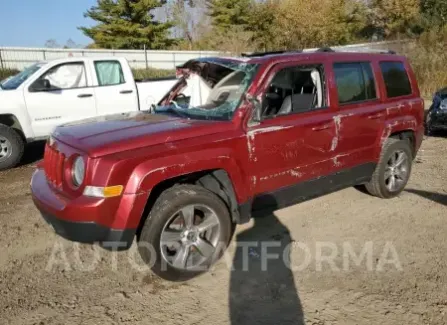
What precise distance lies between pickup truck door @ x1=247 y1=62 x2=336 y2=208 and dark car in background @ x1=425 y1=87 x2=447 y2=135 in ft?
18.3

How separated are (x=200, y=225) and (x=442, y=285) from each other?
6.58ft

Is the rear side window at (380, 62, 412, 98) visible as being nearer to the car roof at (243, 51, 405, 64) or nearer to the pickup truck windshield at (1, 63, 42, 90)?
the car roof at (243, 51, 405, 64)

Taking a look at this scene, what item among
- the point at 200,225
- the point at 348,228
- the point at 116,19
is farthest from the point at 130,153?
the point at 116,19

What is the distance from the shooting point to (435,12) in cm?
3048

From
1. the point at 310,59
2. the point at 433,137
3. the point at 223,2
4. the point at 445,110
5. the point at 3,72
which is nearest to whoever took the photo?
the point at 310,59

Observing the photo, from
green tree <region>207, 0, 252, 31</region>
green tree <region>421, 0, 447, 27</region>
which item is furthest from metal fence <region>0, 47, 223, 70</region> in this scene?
green tree <region>421, 0, 447, 27</region>

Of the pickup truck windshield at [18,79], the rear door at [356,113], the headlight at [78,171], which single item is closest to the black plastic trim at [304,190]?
the rear door at [356,113]

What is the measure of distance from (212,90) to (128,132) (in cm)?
121

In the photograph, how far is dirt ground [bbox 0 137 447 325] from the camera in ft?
9.82

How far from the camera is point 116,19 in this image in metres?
36.3

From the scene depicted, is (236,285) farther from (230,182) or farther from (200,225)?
(230,182)

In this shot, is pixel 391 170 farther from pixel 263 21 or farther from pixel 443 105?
pixel 263 21

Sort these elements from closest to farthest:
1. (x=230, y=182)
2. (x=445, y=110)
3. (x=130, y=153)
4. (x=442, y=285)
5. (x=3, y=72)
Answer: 1. (x=130, y=153)
2. (x=442, y=285)
3. (x=230, y=182)
4. (x=445, y=110)
5. (x=3, y=72)

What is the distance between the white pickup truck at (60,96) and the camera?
23.3 feet
